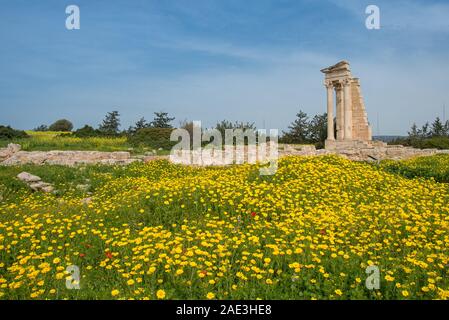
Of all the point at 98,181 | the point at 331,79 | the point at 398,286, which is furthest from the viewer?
the point at 331,79

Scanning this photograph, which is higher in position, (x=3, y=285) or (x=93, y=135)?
(x=93, y=135)

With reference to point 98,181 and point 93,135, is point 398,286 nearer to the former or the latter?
point 98,181

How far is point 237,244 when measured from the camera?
555cm

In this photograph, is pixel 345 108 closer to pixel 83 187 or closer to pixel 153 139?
pixel 153 139

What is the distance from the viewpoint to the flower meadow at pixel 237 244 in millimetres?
4422

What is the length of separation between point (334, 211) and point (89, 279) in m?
4.82

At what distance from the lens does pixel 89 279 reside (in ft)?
15.8

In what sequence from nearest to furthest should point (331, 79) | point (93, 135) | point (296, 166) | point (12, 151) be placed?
point (296, 166) → point (12, 151) → point (331, 79) → point (93, 135)

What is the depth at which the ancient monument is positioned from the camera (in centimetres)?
3011

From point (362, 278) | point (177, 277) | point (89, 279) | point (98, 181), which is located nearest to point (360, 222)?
point (362, 278)

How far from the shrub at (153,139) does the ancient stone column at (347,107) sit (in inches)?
561

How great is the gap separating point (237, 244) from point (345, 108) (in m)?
27.4

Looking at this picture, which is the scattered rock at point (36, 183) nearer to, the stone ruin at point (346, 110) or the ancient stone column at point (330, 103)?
the stone ruin at point (346, 110)

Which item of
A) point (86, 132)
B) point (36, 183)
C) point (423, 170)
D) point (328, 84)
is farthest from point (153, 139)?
point (423, 170)
